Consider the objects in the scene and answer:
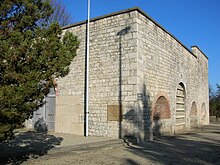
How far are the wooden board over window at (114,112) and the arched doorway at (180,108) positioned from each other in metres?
5.58

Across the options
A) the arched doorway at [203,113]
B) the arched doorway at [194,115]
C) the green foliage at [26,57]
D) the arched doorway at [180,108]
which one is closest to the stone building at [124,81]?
the arched doorway at [180,108]

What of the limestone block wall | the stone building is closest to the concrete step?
the stone building

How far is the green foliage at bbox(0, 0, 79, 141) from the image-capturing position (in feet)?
16.4

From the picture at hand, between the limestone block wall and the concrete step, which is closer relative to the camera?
the concrete step

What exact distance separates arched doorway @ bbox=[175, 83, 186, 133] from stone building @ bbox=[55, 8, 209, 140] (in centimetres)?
103

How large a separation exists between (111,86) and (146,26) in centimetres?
308

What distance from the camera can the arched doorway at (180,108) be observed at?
15852 mm

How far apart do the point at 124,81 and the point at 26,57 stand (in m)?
6.25

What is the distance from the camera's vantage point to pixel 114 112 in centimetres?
1123

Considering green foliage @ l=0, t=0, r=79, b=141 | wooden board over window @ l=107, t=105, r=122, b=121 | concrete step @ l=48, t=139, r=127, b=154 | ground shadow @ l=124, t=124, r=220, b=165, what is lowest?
ground shadow @ l=124, t=124, r=220, b=165

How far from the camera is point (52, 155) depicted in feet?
24.4

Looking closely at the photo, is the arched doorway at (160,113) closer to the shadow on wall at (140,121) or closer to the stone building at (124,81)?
the stone building at (124,81)

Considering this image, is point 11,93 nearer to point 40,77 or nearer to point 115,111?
point 40,77

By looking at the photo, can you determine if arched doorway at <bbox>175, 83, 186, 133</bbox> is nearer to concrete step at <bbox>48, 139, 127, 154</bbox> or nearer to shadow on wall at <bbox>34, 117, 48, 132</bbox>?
concrete step at <bbox>48, 139, 127, 154</bbox>
